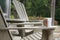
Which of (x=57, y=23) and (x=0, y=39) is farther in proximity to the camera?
(x=57, y=23)

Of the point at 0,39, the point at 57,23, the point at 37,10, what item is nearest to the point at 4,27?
the point at 0,39

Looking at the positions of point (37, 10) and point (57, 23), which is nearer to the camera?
point (37, 10)

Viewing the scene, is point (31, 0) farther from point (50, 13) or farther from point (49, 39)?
point (49, 39)

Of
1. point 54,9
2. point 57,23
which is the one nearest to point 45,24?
point 54,9

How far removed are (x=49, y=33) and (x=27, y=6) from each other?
5.45 meters

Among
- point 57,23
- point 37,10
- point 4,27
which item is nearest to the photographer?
point 4,27

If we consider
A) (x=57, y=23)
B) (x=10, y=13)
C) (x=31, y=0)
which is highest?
(x=31, y=0)

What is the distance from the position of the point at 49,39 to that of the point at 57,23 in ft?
18.4

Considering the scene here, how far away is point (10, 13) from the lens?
24.1 ft

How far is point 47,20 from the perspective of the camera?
2.21 m

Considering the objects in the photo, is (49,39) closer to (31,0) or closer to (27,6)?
(31,0)

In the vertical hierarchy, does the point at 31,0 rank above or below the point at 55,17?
above

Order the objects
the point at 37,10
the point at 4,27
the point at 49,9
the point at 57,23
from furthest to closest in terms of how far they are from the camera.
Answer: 1. the point at 57,23
2. the point at 49,9
3. the point at 37,10
4. the point at 4,27

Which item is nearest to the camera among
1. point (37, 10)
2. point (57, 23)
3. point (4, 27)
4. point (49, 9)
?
point (4, 27)
